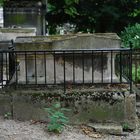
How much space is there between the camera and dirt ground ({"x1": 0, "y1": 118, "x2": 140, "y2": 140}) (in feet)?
20.8

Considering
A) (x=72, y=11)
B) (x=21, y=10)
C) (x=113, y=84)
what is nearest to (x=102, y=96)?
(x=113, y=84)

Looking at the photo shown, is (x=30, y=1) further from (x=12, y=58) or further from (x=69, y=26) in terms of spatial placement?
(x=12, y=58)

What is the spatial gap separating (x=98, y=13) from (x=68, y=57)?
1241 centimetres

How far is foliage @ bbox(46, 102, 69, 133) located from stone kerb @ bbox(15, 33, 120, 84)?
2.53 ft

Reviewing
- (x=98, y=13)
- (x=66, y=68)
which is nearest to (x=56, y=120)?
(x=66, y=68)

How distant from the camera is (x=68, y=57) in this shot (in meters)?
7.50

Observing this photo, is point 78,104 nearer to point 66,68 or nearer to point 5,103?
point 66,68

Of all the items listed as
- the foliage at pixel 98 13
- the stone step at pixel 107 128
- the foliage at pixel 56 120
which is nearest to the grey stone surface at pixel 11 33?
the foliage at pixel 98 13

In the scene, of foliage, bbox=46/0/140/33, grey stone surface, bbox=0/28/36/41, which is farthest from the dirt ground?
foliage, bbox=46/0/140/33

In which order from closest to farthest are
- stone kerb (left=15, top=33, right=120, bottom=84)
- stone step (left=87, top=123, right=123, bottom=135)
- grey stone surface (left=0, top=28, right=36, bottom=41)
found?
stone step (left=87, top=123, right=123, bottom=135)
stone kerb (left=15, top=33, right=120, bottom=84)
grey stone surface (left=0, top=28, right=36, bottom=41)

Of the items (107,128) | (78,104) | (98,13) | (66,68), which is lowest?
(107,128)

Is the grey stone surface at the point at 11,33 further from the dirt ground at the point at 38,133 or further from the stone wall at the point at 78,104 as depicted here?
the dirt ground at the point at 38,133

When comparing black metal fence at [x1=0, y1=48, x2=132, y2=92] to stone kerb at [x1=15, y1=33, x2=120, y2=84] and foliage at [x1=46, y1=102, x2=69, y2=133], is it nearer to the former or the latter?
stone kerb at [x1=15, y1=33, x2=120, y2=84]

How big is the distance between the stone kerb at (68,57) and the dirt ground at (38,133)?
840 mm
